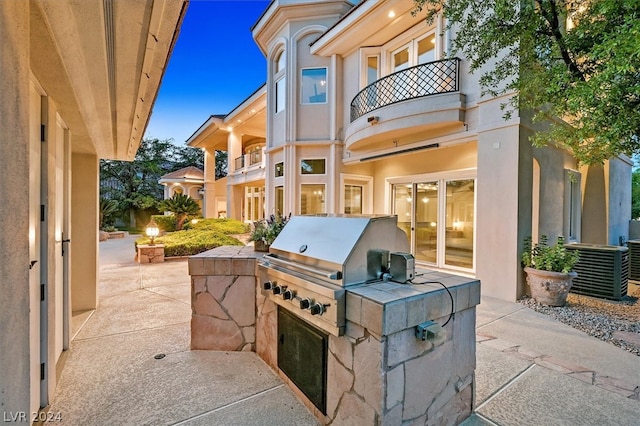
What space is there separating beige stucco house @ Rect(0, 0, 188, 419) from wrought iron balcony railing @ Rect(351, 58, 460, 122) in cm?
611

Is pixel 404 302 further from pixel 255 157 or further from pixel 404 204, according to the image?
pixel 255 157

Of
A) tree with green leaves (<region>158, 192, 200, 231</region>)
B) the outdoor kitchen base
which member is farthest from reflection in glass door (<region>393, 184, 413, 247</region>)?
tree with green leaves (<region>158, 192, 200, 231</region>)

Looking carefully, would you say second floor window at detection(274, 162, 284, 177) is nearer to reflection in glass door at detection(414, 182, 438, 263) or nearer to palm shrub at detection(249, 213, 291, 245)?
reflection in glass door at detection(414, 182, 438, 263)

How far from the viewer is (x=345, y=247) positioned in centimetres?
227

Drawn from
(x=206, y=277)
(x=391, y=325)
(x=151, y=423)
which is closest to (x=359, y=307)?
(x=391, y=325)

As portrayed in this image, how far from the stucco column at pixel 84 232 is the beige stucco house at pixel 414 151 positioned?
20.5 ft

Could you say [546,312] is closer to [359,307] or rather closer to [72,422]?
[359,307]

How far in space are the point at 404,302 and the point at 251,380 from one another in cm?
200

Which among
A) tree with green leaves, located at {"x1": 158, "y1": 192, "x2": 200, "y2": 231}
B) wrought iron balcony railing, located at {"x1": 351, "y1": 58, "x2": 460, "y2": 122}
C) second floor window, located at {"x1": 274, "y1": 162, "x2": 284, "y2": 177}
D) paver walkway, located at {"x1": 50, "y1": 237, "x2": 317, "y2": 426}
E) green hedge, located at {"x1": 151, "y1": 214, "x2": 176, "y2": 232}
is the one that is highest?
wrought iron balcony railing, located at {"x1": 351, "y1": 58, "x2": 460, "y2": 122}

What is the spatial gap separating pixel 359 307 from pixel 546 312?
4.87 metres

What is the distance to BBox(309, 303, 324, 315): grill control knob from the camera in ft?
7.20

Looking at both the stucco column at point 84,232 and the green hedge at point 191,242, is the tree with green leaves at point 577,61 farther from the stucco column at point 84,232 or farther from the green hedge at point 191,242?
the green hedge at point 191,242

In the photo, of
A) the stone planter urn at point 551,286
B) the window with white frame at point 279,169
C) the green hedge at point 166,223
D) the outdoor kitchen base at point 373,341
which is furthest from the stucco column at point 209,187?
the stone planter urn at point 551,286

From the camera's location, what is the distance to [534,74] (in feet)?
15.3
